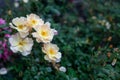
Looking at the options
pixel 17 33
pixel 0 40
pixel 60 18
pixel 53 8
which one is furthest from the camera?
pixel 60 18

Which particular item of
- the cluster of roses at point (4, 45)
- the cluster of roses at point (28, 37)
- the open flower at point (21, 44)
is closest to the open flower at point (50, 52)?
the cluster of roses at point (28, 37)

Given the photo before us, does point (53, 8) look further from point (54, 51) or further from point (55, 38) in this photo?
point (54, 51)

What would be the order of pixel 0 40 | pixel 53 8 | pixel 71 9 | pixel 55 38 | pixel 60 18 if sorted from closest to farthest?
1. pixel 0 40
2. pixel 55 38
3. pixel 53 8
4. pixel 60 18
5. pixel 71 9

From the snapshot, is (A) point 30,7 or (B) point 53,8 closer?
(A) point 30,7

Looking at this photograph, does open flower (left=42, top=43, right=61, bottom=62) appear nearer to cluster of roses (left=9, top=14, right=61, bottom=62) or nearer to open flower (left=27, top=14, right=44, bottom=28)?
cluster of roses (left=9, top=14, right=61, bottom=62)

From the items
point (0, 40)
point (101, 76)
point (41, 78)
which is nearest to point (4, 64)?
point (0, 40)

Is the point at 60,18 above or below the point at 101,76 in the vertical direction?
above

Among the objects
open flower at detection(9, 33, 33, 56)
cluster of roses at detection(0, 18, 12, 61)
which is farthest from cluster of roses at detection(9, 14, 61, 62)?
cluster of roses at detection(0, 18, 12, 61)
